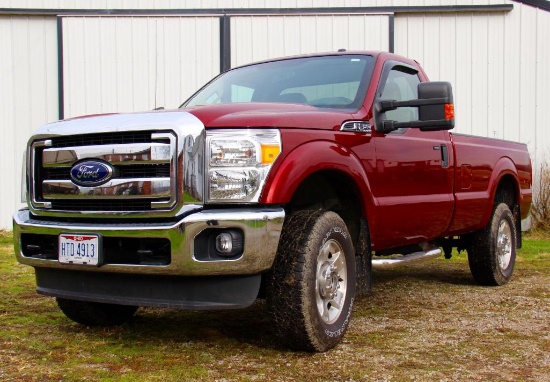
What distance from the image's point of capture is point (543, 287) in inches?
235

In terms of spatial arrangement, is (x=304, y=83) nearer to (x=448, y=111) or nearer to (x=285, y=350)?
(x=448, y=111)

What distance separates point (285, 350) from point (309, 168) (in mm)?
1041

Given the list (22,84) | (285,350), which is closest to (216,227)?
(285,350)

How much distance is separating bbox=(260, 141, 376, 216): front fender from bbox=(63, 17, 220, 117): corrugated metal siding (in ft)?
27.2

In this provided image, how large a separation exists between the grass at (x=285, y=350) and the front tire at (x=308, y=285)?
0.42ft

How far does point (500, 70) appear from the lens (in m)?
11.5

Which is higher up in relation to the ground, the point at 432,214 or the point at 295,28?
the point at 295,28

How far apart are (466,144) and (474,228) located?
807mm

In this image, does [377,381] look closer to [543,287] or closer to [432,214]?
[432,214]

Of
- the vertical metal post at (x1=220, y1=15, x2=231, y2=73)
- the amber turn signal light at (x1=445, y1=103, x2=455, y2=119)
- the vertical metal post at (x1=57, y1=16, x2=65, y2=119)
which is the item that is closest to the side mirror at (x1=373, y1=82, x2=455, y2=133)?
the amber turn signal light at (x1=445, y1=103, x2=455, y2=119)

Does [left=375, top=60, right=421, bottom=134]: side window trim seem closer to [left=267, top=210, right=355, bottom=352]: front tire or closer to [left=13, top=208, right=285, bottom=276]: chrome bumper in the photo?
[left=267, top=210, right=355, bottom=352]: front tire

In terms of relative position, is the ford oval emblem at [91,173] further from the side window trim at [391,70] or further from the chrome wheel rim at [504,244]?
the chrome wheel rim at [504,244]

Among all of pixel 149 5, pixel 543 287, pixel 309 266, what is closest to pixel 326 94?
pixel 309 266

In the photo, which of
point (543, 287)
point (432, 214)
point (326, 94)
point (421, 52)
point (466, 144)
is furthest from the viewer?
point (421, 52)
